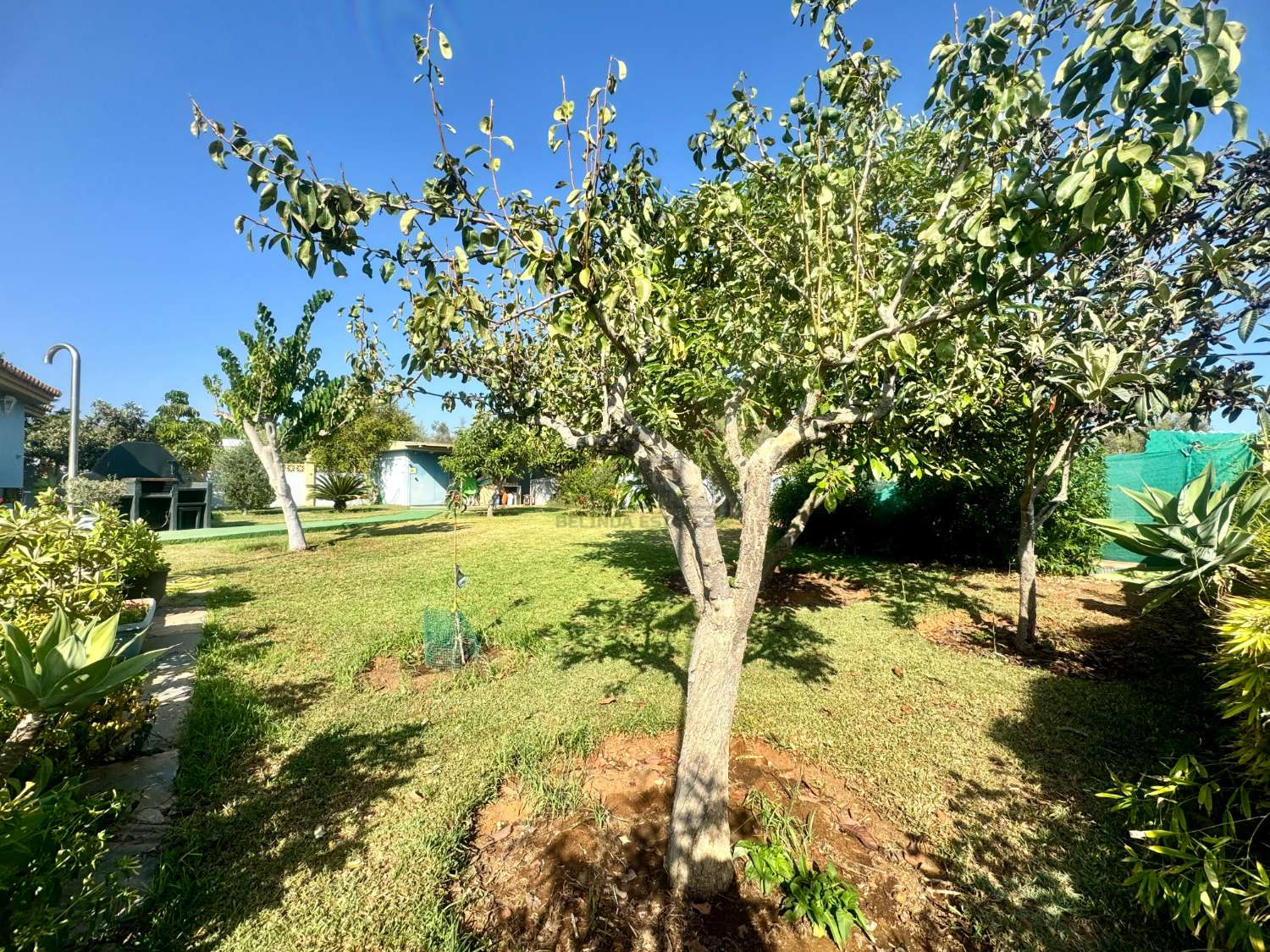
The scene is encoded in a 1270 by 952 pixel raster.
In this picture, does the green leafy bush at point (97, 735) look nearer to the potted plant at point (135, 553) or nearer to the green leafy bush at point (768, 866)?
the potted plant at point (135, 553)

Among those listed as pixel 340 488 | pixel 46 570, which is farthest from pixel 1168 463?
pixel 340 488

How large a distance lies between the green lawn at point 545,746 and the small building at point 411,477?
862 inches

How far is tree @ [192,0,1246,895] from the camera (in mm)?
1747

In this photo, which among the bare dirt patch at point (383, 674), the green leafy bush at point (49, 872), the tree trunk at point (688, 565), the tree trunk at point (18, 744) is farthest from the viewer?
the bare dirt patch at point (383, 674)

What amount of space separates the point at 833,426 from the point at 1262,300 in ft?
9.63

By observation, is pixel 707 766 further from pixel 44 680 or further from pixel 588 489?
pixel 588 489

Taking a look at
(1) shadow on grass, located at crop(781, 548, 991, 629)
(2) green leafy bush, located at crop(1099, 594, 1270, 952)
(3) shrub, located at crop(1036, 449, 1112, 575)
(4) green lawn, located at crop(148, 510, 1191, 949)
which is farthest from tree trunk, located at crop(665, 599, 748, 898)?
(3) shrub, located at crop(1036, 449, 1112, 575)

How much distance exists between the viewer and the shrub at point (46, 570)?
10.5ft

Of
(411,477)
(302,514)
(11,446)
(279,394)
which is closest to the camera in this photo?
(279,394)

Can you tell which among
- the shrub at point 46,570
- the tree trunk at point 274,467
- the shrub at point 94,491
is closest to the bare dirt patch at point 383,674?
the shrub at point 46,570

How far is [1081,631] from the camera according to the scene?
229 inches

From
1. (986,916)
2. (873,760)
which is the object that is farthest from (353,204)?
(873,760)

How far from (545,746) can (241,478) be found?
81.1 ft

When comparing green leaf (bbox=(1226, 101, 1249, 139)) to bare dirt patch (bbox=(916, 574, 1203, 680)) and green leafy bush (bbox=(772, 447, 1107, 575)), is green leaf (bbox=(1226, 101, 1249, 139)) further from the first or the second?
bare dirt patch (bbox=(916, 574, 1203, 680))
